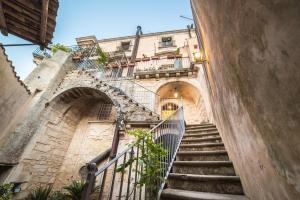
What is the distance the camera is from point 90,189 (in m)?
1.30

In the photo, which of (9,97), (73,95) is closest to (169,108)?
(73,95)

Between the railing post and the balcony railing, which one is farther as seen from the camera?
the balcony railing

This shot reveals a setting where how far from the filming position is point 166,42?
1532cm

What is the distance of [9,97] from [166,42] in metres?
13.8

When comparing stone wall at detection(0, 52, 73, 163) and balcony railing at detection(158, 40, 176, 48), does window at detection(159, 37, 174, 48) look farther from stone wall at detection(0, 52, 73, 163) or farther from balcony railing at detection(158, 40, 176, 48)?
stone wall at detection(0, 52, 73, 163)

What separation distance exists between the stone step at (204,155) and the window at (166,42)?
1321 centimetres

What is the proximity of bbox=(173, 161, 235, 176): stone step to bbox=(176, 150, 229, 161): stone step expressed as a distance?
0.39 meters

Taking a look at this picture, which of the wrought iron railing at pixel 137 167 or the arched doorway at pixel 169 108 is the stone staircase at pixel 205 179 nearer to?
the wrought iron railing at pixel 137 167

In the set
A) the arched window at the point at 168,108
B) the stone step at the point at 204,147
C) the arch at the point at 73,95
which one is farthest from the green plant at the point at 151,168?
the arched window at the point at 168,108

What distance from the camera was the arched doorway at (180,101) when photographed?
9484 mm

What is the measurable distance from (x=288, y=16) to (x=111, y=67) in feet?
36.2

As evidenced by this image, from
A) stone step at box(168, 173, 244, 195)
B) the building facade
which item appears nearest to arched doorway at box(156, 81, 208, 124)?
the building facade

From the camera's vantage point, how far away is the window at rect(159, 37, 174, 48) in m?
14.7

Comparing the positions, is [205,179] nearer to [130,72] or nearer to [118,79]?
[118,79]
